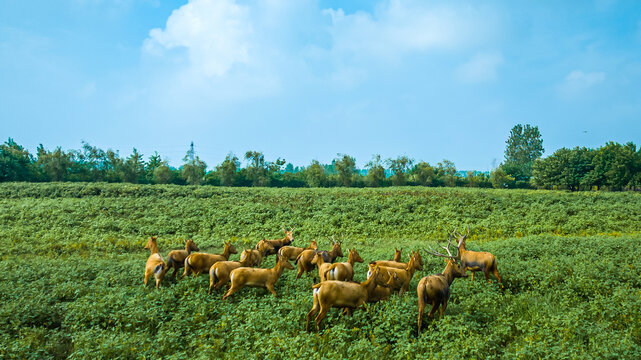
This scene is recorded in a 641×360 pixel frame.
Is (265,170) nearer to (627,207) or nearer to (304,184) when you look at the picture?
(304,184)

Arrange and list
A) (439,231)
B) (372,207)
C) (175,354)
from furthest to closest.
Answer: (372,207) < (439,231) < (175,354)

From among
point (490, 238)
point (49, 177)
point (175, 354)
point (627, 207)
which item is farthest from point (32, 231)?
point (627, 207)

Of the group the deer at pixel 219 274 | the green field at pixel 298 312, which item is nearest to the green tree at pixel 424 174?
the green field at pixel 298 312

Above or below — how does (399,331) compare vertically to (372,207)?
below

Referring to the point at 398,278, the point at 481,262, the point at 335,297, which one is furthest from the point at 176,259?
the point at 481,262

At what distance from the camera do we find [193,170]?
54.8 metres

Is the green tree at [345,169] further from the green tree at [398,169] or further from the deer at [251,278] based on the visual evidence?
the deer at [251,278]

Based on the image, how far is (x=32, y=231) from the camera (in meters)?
21.2

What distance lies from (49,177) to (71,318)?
5299cm

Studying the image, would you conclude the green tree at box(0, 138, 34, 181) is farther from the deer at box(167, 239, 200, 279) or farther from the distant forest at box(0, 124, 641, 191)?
the deer at box(167, 239, 200, 279)

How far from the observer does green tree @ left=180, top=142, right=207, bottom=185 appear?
54.5 m

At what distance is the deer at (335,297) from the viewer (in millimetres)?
7141

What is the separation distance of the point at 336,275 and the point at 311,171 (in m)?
48.9

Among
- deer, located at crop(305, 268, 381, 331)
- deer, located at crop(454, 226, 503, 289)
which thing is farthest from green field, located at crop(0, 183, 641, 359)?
deer, located at crop(454, 226, 503, 289)
